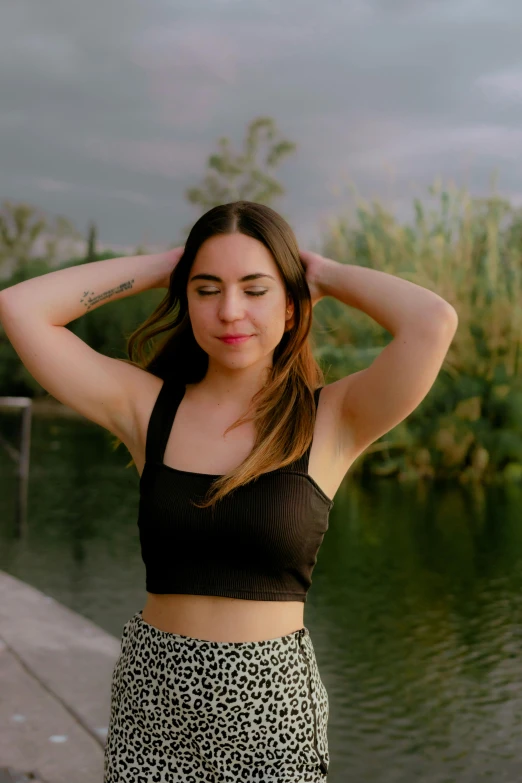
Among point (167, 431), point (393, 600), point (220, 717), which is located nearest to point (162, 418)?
point (167, 431)

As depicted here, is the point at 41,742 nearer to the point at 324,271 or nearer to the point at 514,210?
the point at 324,271

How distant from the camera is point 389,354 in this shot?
1383 millimetres

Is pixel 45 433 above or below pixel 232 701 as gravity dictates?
below

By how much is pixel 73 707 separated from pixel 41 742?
203mm

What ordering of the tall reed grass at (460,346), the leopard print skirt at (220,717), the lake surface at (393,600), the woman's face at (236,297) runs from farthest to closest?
the tall reed grass at (460,346) < the lake surface at (393,600) < the woman's face at (236,297) < the leopard print skirt at (220,717)

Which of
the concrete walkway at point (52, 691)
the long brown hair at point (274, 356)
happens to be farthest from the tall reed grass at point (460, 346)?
the long brown hair at point (274, 356)

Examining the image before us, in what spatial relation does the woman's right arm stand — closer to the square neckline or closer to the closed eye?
the square neckline

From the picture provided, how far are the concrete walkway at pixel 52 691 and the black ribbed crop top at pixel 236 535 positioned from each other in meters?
1.07

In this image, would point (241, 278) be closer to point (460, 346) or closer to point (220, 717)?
point (220, 717)

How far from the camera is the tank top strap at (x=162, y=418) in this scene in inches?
55.7

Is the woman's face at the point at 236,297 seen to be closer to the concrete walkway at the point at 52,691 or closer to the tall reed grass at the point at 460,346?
the concrete walkway at the point at 52,691

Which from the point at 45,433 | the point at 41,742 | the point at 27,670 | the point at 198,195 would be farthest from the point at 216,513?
the point at 198,195

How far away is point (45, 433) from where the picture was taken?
10031 mm

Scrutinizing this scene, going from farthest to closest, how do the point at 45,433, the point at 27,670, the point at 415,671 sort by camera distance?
the point at 45,433
the point at 415,671
the point at 27,670
